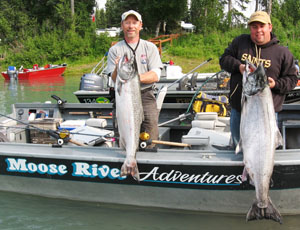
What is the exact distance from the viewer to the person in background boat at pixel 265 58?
3.06m

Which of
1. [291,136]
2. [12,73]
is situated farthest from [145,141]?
[12,73]

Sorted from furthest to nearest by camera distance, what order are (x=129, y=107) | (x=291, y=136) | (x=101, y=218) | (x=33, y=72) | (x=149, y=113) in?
1. (x=33, y=72)
2. (x=291, y=136)
3. (x=101, y=218)
4. (x=149, y=113)
5. (x=129, y=107)

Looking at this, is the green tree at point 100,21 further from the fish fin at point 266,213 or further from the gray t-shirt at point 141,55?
the fish fin at point 266,213

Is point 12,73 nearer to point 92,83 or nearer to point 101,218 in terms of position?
point 92,83

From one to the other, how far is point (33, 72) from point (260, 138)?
19.3 meters

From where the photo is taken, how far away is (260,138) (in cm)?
286

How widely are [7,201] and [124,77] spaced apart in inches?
90.4

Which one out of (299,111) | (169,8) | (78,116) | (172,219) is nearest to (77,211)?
(172,219)

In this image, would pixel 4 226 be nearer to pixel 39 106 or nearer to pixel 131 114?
pixel 131 114

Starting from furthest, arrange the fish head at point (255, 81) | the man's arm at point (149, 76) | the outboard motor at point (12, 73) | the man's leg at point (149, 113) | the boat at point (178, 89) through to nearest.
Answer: the outboard motor at point (12, 73) → the boat at point (178, 89) → the man's leg at point (149, 113) → the man's arm at point (149, 76) → the fish head at point (255, 81)

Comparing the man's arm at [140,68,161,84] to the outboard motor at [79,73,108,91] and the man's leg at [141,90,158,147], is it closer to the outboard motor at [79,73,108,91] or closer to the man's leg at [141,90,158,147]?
the man's leg at [141,90,158,147]

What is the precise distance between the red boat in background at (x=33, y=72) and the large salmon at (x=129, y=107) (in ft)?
60.0

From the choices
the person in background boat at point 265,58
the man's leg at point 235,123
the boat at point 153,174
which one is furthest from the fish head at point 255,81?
the boat at point 153,174

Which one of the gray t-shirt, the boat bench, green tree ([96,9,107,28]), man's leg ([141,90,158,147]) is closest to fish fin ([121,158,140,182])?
man's leg ([141,90,158,147])
